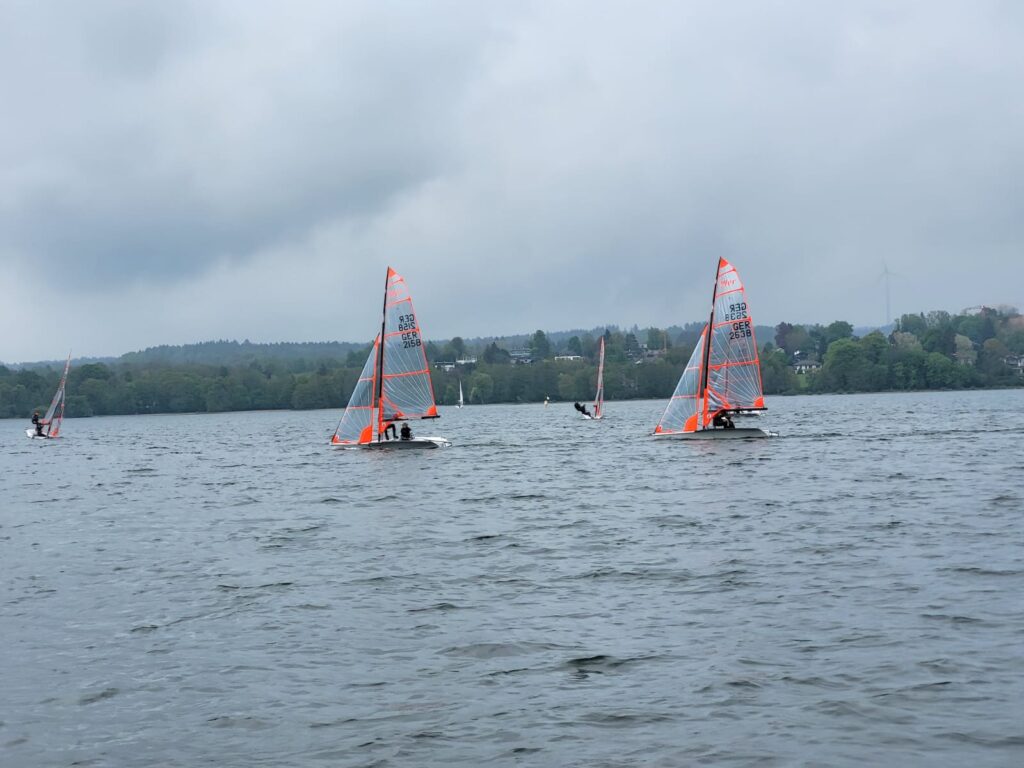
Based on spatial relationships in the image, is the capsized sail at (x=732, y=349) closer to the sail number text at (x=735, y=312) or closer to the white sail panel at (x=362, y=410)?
the sail number text at (x=735, y=312)

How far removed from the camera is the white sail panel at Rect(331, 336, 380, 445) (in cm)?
4915

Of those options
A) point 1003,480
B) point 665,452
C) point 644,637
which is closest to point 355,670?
point 644,637

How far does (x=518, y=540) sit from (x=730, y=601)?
304 inches

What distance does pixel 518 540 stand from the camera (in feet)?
74.7

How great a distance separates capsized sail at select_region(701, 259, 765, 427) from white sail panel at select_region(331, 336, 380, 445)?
14481mm

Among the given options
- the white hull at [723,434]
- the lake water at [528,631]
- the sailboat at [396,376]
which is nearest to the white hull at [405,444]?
the sailboat at [396,376]

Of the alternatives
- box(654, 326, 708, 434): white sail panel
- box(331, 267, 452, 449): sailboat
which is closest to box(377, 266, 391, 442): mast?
box(331, 267, 452, 449): sailboat

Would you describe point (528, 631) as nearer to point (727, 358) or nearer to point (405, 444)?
point (405, 444)

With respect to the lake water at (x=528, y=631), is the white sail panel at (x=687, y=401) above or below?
above

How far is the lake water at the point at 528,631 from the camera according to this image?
33.9 ft

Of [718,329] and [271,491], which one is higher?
[718,329]

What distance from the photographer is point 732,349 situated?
162 feet

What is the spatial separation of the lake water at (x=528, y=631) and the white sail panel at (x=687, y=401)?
19193 millimetres

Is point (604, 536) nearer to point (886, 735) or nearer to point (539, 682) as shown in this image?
point (539, 682)
